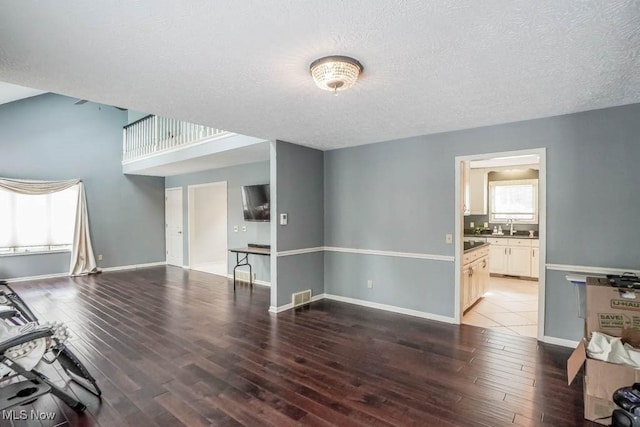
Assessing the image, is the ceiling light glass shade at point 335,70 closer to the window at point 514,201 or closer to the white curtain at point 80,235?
the window at point 514,201

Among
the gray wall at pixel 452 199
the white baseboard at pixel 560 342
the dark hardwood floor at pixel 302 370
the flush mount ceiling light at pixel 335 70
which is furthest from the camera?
the white baseboard at pixel 560 342

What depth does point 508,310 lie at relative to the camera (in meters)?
4.50

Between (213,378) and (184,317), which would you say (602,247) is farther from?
(184,317)

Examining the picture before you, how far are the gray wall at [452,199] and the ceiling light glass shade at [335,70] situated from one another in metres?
2.40

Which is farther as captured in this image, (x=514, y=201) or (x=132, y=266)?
(x=132, y=266)

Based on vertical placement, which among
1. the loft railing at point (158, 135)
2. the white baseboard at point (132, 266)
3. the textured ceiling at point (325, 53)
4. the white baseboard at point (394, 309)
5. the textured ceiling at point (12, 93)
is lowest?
the white baseboard at point (132, 266)

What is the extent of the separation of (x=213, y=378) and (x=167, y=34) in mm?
2611

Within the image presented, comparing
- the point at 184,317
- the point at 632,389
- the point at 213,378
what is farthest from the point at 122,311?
the point at 632,389

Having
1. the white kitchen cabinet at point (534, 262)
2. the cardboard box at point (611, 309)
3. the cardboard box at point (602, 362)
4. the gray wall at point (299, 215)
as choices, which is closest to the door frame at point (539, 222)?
the cardboard box at point (602, 362)

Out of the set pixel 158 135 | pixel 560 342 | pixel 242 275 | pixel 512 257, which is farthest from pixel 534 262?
pixel 158 135

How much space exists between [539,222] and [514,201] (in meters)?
4.37

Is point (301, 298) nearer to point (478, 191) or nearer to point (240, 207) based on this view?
point (240, 207)

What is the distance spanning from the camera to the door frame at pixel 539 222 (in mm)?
3396

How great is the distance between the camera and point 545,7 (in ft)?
5.06
